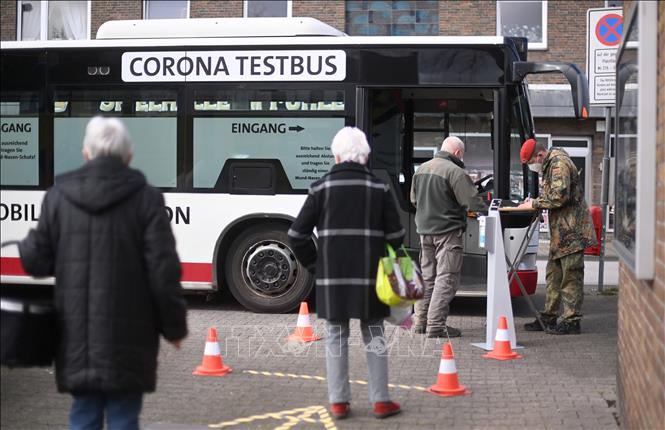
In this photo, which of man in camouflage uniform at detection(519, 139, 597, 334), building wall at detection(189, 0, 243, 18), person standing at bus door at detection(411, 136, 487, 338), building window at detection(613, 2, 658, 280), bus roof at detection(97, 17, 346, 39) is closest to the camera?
building window at detection(613, 2, 658, 280)

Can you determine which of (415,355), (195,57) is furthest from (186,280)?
(415,355)

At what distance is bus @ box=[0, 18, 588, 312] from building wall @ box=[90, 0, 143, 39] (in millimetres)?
13689

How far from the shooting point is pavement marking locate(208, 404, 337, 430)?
5.84 m

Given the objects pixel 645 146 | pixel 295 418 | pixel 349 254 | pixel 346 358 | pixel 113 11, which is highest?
pixel 113 11

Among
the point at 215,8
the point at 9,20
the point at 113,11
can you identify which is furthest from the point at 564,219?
the point at 9,20

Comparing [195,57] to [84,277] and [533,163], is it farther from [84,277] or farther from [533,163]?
[84,277]

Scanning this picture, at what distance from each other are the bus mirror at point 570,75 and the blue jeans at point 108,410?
22.2ft

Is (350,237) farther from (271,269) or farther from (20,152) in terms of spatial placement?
(20,152)

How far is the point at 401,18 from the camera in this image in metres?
23.5

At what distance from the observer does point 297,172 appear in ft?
34.0

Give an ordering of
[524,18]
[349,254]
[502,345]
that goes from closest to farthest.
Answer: [349,254] < [502,345] < [524,18]

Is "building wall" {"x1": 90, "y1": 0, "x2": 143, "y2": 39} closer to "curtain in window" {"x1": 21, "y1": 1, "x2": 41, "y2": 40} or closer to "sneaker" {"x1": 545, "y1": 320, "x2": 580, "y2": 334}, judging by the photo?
"curtain in window" {"x1": 21, "y1": 1, "x2": 41, "y2": 40}

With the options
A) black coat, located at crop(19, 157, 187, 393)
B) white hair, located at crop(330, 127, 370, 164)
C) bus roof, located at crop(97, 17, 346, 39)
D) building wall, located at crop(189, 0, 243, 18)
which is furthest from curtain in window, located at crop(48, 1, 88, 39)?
black coat, located at crop(19, 157, 187, 393)

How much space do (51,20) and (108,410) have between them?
22753 millimetres
